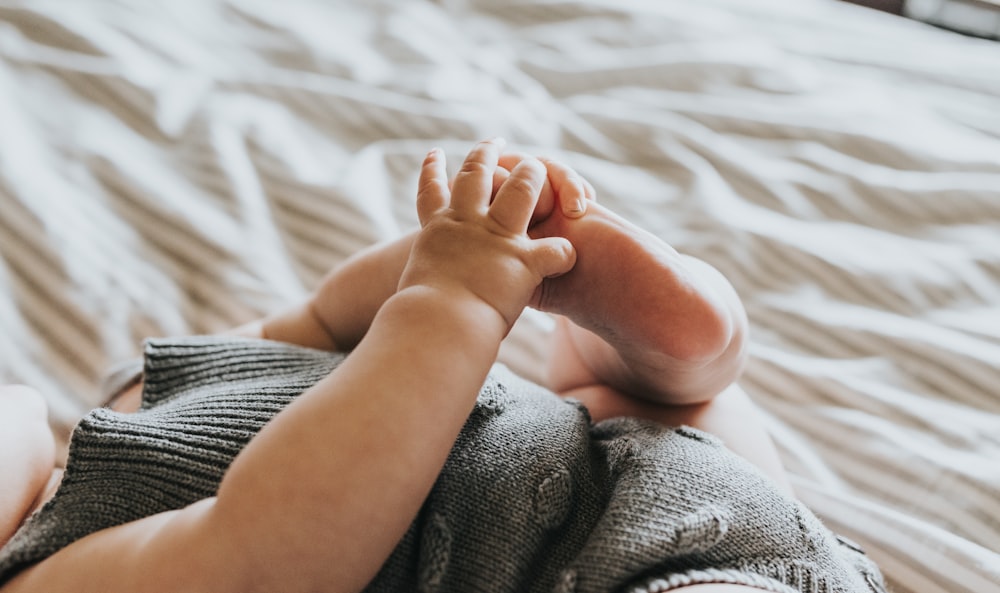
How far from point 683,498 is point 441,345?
0.18m

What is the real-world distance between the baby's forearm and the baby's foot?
11cm

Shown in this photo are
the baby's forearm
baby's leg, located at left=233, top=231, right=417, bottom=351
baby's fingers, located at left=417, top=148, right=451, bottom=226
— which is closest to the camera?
the baby's forearm

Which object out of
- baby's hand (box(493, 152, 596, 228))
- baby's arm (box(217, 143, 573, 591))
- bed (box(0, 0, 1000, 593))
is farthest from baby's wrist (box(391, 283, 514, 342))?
bed (box(0, 0, 1000, 593))

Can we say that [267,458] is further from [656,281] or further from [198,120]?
[198,120]

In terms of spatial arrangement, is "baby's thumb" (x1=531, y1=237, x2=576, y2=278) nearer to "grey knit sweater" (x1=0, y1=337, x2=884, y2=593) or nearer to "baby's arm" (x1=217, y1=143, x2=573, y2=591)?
"baby's arm" (x1=217, y1=143, x2=573, y2=591)

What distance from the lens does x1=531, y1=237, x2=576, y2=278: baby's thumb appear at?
55 centimetres

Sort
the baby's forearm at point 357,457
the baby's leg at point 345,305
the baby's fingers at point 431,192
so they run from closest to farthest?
the baby's forearm at point 357,457, the baby's fingers at point 431,192, the baby's leg at point 345,305

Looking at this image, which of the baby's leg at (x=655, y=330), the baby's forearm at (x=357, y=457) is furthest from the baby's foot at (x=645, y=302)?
the baby's forearm at (x=357, y=457)

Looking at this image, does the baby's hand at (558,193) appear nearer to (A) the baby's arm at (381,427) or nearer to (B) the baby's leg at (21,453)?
(A) the baby's arm at (381,427)

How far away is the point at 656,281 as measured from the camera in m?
0.56

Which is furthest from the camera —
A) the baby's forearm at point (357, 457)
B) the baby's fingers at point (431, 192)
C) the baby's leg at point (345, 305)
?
the baby's leg at point (345, 305)

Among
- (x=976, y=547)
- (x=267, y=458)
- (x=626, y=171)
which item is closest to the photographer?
(x=267, y=458)

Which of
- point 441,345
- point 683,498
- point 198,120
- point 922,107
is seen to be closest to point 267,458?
point 441,345

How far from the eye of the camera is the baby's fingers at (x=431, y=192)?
1.90 ft
